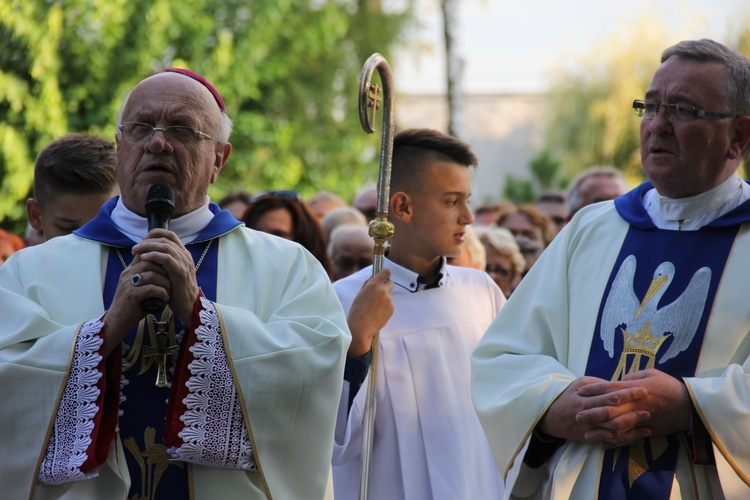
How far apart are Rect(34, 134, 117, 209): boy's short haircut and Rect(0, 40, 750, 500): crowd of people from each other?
0.97 meters

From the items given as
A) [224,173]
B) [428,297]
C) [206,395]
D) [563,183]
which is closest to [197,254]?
[206,395]

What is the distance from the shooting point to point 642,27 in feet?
89.5

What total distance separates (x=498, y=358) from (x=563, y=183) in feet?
65.3

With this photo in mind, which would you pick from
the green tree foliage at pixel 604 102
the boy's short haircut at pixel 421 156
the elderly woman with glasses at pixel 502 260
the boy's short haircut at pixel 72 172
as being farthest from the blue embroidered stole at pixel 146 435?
the green tree foliage at pixel 604 102

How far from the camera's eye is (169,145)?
3.76 meters

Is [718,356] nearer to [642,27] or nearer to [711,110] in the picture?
[711,110]

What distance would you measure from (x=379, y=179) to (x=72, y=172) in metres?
1.41

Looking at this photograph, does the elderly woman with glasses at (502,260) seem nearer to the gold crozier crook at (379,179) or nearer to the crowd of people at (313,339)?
the gold crozier crook at (379,179)

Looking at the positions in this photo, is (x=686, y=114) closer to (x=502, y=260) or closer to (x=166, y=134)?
(x=166, y=134)

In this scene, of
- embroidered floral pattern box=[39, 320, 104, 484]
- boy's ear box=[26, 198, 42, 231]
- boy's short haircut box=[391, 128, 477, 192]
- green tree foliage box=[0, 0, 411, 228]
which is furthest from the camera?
green tree foliage box=[0, 0, 411, 228]

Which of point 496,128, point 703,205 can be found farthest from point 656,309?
point 496,128

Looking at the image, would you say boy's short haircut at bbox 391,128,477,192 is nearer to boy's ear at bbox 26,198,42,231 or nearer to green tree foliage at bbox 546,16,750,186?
boy's ear at bbox 26,198,42,231

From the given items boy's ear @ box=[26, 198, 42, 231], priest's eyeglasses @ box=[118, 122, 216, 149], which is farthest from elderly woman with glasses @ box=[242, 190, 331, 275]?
priest's eyeglasses @ box=[118, 122, 216, 149]

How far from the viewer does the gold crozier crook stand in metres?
4.48
